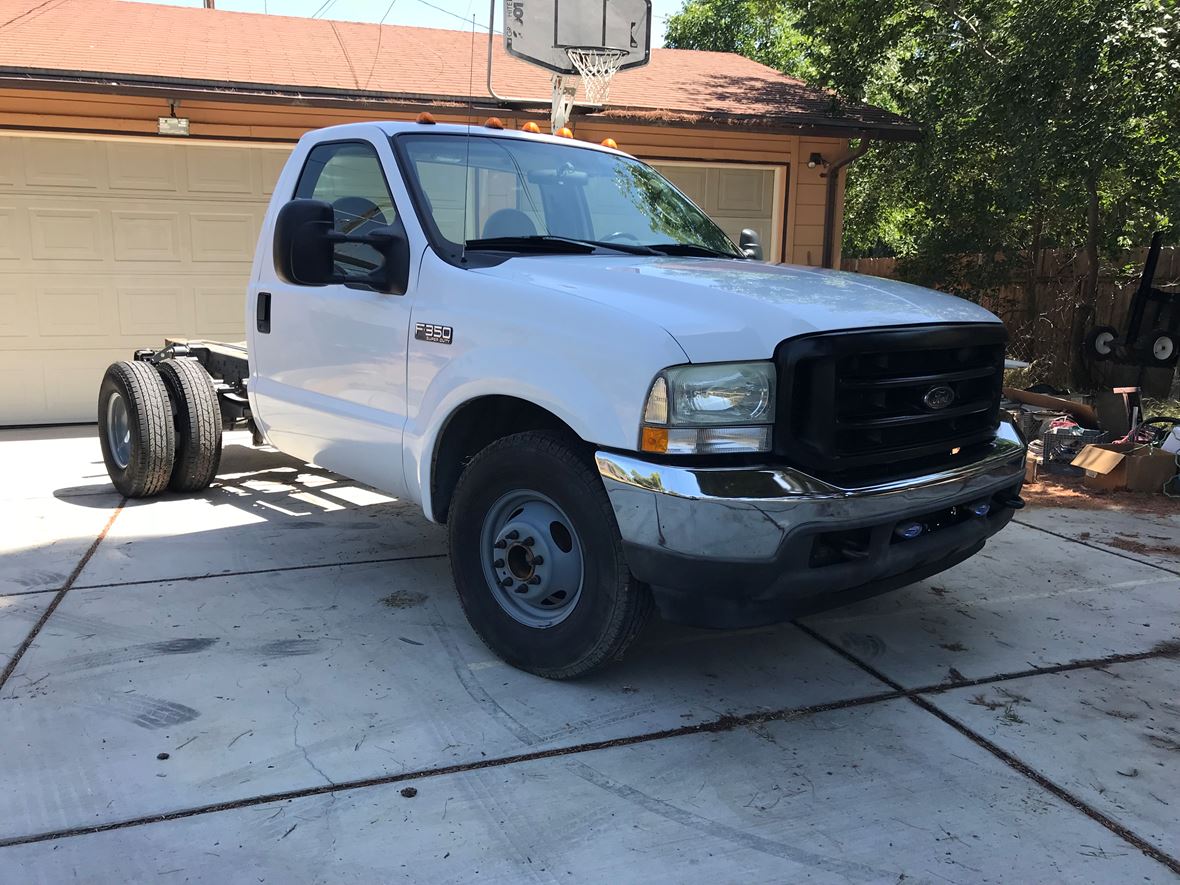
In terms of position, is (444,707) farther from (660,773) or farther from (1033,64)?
(1033,64)

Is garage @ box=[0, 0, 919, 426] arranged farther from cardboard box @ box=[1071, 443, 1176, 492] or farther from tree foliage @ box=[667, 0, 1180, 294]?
cardboard box @ box=[1071, 443, 1176, 492]

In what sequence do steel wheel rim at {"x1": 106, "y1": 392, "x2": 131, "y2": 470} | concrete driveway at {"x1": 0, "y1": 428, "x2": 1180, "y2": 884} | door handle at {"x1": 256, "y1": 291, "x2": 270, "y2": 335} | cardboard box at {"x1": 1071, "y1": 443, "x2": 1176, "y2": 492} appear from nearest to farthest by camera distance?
concrete driveway at {"x1": 0, "y1": 428, "x2": 1180, "y2": 884}
door handle at {"x1": 256, "y1": 291, "x2": 270, "y2": 335}
steel wheel rim at {"x1": 106, "y1": 392, "x2": 131, "y2": 470}
cardboard box at {"x1": 1071, "y1": 443, "x2": 1176, "y2": 492}

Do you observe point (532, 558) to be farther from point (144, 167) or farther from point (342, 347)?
point (144, 167)

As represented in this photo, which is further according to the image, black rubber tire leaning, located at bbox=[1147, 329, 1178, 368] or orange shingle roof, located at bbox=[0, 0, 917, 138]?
black rubber tire leaning, located at bbox=[1147, 329, 1178, 368]

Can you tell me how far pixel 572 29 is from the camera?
323 inches

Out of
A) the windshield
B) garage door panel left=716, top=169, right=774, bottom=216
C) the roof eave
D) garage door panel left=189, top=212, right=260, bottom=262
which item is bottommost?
garage door panel left=189, top=212, right=260, bottom=262

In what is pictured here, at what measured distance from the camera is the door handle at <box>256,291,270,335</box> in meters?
4.78

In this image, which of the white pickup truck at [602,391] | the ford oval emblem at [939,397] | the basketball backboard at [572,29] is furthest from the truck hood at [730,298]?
the basketball backboard at [572,29]

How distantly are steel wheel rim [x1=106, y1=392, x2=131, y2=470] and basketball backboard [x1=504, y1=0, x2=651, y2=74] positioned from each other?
4161 mm

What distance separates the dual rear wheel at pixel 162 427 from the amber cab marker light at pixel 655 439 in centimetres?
421

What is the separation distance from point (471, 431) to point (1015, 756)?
7.43 ft

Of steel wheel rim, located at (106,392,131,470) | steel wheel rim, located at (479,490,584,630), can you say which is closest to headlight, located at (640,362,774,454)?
steel wheel rim, located at (479,490,584,630)

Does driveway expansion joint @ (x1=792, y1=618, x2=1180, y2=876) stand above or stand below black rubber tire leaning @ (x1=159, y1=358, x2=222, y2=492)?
below

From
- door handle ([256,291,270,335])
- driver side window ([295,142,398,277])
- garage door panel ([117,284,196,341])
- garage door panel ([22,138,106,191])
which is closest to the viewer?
driver side window ([295,142,398,277])
